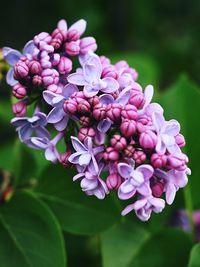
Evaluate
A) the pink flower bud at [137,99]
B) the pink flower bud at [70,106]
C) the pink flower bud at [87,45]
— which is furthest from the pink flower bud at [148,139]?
the pink flower bud at [87,45]

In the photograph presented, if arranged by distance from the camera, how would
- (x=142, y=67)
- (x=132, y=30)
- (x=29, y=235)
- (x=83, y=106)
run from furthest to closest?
(x=132, y=30) < (x=142, y=67) < (x=29, y=235) < (x=83, y=106)

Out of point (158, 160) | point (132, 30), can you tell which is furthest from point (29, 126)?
point (132, 30)

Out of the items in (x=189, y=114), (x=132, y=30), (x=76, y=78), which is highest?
(x=76, y=78)

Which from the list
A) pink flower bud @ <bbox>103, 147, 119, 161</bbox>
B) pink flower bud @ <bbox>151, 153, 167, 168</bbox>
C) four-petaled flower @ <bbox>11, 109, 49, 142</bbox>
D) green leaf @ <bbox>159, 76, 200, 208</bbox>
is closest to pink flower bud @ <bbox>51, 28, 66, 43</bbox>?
four-petaled flower @ <bbox>11, 109, 49, 142</bbox>

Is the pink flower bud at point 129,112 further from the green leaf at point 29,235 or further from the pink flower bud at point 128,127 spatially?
the green leaf at point 29,235

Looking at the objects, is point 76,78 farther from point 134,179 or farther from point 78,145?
point 134,179

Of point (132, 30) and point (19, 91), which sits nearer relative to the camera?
point (19, 91)
